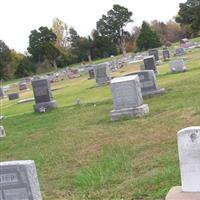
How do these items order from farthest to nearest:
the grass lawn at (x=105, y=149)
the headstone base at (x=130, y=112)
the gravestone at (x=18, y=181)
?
the headstone base at (x=130, y=112), the grass lawn at (x=105, y=149), the gravestone at (x=18, y=181)

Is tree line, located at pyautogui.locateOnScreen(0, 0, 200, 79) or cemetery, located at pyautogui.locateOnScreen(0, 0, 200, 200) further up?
tree line, located at pyautogui.locateOnScreen(0, 0, 200, 79)

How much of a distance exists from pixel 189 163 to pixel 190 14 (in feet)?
242

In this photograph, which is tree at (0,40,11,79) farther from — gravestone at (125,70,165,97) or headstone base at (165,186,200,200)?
headstone base at (165,186,200,200)

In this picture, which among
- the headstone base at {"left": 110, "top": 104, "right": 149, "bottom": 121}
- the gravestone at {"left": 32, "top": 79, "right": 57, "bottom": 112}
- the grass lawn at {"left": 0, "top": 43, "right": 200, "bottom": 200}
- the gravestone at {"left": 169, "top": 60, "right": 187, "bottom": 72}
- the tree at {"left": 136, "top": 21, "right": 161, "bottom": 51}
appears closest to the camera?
the grass lawn at {"left": 0, "top": 43, "right": 200, "bottom": 200}

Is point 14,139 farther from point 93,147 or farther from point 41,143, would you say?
point 93,147

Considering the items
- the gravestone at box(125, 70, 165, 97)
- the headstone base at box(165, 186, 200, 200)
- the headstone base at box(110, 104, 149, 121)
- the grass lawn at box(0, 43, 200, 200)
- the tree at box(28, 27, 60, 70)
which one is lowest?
the grass lawn at box(0, 43, 200, 200)

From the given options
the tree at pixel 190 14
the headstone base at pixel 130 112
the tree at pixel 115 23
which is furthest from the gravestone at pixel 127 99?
the tree at pixel 190 14

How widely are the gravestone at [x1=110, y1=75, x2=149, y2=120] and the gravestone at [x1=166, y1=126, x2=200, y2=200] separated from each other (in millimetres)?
8542

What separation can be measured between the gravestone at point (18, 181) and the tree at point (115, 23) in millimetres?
71010

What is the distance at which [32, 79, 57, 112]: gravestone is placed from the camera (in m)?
21.7

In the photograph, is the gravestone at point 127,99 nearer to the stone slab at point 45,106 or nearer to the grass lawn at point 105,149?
the grass lawn at point 105,149

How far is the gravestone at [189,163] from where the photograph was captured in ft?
20.4

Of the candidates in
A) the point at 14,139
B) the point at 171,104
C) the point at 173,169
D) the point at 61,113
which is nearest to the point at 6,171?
the point at 173,169

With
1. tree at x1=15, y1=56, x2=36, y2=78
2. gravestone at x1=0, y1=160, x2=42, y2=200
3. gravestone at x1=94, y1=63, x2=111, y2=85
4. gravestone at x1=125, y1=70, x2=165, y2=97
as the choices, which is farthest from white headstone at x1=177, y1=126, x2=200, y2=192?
tree at x1=15, y1=56, x2=36, y2=78
